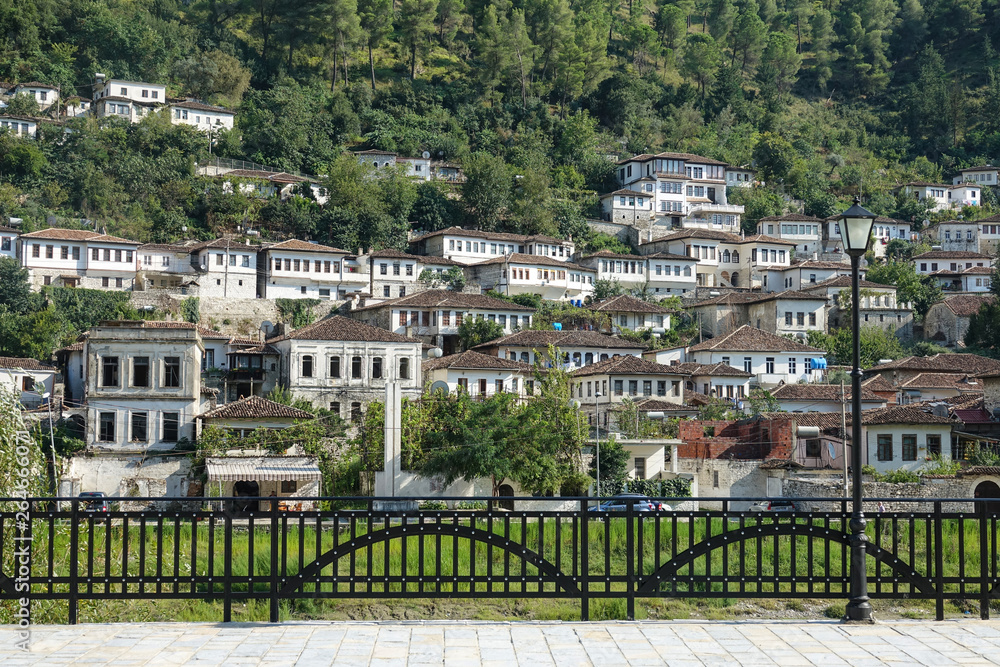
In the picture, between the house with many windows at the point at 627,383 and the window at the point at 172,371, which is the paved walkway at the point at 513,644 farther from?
the house with many windows at the point at 627,383

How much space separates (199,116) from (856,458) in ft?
280

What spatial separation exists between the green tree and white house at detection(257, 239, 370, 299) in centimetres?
1095

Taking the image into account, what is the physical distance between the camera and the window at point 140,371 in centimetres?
4262

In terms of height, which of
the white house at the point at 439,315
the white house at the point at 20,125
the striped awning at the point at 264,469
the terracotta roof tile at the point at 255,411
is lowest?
the striped awning at the point at 264,469

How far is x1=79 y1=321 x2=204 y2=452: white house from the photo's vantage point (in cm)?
4200

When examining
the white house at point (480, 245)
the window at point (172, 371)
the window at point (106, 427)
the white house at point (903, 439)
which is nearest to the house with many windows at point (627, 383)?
the white house at point (903, 439)

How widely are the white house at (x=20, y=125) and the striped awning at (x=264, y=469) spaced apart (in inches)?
2158

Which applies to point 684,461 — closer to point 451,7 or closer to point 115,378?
point 115,378

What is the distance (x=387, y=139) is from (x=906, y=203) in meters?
43.4

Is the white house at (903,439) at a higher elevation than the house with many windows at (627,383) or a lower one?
lower

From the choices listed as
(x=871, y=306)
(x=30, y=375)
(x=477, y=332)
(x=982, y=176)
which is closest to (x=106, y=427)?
(x=30, y=375)

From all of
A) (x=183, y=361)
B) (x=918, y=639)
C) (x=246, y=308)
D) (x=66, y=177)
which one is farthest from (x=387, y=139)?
(x=918, y=639)

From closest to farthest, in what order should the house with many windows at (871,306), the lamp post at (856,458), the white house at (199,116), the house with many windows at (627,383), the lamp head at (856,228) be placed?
the lamp post at (856,458), the lamp head at (856,228), the house with many windows at (627,383), the house with many windows at (871,306), the white house at (199,116)

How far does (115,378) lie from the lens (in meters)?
42.6
